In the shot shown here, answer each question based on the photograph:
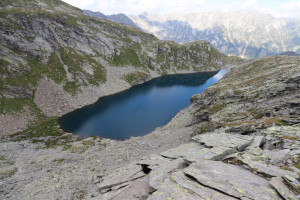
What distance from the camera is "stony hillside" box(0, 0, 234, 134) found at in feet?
264

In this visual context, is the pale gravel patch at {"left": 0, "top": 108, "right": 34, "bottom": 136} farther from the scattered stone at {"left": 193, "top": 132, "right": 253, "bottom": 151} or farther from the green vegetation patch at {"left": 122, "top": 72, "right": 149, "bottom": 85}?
the green vegetation patch at {"left": 122, "top": 72, "right": 149, "bottom": 85}

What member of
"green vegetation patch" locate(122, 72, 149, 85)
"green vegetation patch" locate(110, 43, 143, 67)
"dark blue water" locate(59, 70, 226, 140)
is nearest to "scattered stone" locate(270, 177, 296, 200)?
Result: "dark blue water" locate(59, 70, 226, 140)

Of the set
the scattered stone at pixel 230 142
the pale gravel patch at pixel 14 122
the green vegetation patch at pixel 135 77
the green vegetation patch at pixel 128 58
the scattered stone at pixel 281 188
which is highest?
the green vegetation patch at pixel 128 58

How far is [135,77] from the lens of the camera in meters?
142

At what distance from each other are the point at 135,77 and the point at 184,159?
126 meters

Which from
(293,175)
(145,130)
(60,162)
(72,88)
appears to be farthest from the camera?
(72,88)

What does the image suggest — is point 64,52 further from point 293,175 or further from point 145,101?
point 293,175

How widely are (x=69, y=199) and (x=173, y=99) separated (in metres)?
83.1

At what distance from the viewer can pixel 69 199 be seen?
27234mm

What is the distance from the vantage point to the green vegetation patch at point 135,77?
136 meters

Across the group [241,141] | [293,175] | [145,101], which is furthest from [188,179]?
[145,101]

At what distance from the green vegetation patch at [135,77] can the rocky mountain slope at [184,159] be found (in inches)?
2951

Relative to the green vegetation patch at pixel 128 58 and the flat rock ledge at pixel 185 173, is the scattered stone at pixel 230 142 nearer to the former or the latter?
the flat rock ledge at pixel 185 173

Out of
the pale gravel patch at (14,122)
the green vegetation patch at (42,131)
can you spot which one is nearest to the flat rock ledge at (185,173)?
the green vegetation patch at (42,131)
